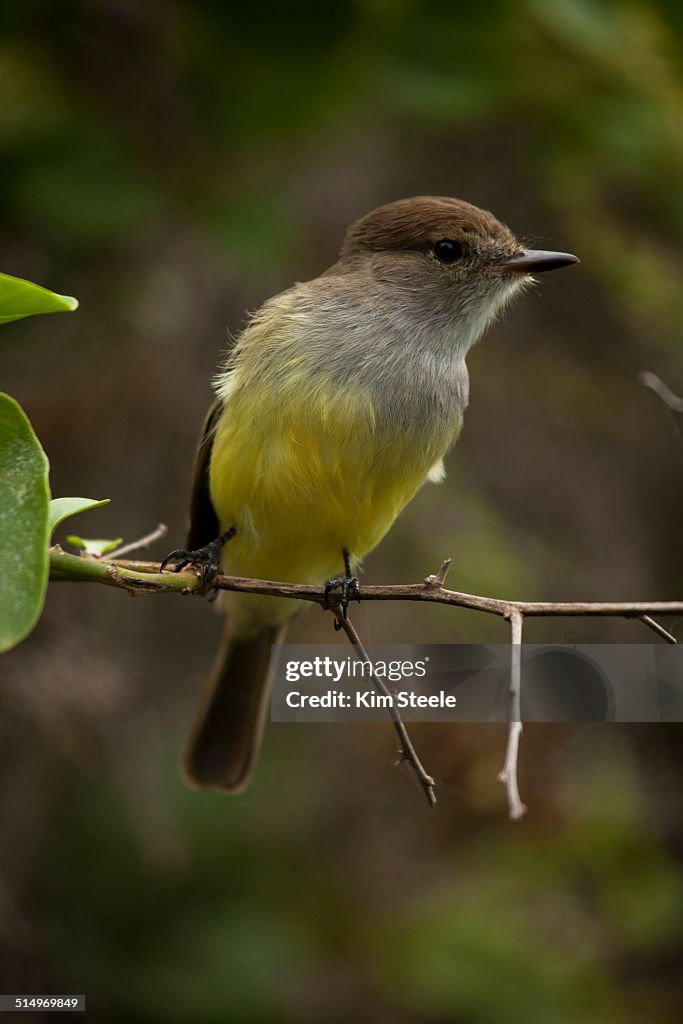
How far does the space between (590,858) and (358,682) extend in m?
1.71

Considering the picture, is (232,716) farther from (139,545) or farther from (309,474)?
(139,545)

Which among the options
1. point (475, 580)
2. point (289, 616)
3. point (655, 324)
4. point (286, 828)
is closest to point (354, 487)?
point (289, 616)

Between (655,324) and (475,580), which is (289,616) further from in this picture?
(655,324)

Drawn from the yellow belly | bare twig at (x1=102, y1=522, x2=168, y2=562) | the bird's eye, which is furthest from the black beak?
bare twig at (x1=102, y1=522, x2=168, y2=562)

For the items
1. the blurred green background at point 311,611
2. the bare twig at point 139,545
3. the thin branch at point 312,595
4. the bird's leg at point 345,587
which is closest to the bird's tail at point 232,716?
the blurred green background at point 311,611

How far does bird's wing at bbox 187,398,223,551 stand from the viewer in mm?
2963

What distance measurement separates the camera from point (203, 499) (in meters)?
3.00

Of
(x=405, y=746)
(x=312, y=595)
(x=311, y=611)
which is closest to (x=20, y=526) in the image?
(x=312, y=595)

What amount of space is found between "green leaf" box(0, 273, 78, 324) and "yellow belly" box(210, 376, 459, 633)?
1.08 metres

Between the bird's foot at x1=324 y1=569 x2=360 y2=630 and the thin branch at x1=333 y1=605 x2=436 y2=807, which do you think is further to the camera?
the bird's foot at x1=324 y1=569 x2=360 y2=630

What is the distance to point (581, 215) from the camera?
151 inches
